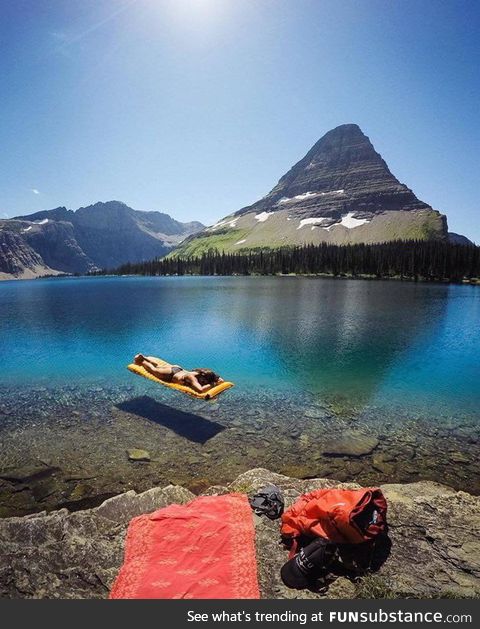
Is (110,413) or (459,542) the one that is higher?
(459,542)

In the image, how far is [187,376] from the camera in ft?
53.8

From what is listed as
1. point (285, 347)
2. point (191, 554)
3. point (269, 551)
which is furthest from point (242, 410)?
point (285, 347)

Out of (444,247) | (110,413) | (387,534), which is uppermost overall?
(444,247)

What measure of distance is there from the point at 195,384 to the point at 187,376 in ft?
2.37

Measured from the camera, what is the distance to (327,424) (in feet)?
50.9

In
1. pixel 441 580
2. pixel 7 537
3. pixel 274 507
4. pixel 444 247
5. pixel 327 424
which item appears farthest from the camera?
pixel 444 247

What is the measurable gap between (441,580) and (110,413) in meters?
14.6

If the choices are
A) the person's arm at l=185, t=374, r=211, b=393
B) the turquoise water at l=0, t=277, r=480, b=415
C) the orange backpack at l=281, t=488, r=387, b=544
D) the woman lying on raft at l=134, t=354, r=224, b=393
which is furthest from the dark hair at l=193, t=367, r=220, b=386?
the orange backpack at l=281, t=488, r=387, b=544

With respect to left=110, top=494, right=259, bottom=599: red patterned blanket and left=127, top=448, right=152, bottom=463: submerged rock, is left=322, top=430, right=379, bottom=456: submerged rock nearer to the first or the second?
left=110, top=494, right=259, bottom=599: red patterned blanket

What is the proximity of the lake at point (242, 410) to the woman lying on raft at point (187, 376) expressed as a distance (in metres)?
1.56

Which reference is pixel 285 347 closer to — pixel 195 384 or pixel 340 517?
pixel 195 384

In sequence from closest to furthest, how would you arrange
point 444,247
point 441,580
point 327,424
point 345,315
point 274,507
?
point 441,580, point 274,507, point 327,424, point 345,315, point 444,247

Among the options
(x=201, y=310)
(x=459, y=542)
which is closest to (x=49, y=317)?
(x=201, y=310)

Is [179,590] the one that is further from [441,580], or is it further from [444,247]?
[444,247]
